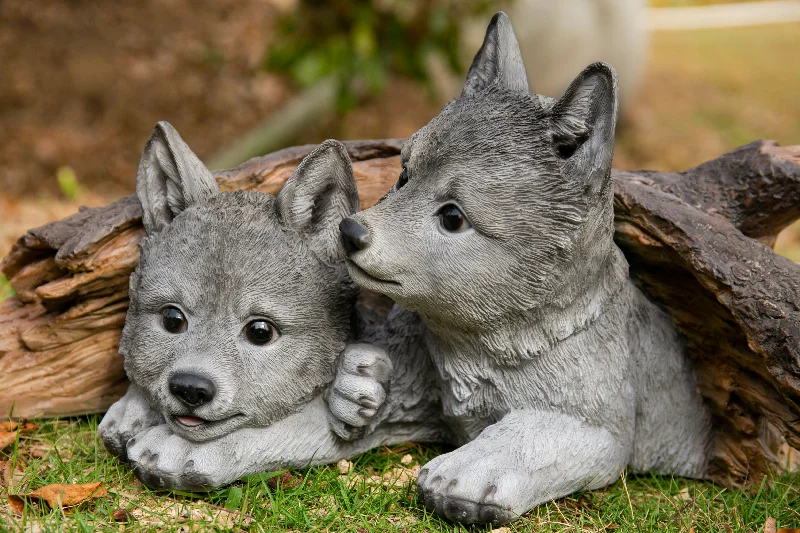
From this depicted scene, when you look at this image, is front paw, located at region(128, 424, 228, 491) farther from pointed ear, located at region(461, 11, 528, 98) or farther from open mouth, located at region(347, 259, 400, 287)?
pointed ear, located at region(461, 11, 528, 98)

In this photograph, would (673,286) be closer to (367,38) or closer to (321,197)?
(321,197)

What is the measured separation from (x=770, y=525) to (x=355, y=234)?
168 cm

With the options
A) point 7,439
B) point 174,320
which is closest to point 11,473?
point 7,439

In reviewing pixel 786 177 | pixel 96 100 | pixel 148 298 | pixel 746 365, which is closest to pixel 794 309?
pixel 746 365

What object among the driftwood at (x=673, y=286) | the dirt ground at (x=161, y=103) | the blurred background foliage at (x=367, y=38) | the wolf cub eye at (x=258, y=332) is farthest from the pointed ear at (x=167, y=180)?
the dirt ground at (x=161, y=103)

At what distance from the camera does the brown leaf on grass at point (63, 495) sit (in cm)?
257

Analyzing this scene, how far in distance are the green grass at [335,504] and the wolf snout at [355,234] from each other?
89 centimetres

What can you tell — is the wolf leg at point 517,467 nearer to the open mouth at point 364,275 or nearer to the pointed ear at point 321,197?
the open mouth at point 364,275

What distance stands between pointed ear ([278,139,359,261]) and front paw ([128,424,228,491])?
2.58 ft

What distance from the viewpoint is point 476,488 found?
8.05 ft

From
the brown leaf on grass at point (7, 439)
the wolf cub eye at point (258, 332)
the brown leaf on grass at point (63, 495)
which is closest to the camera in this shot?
the brown leaf on grass at point (63, 495)

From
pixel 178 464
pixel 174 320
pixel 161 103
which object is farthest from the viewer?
pixel 161 103

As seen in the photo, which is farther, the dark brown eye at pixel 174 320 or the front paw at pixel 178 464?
the dark brown eye at pixel 174 320

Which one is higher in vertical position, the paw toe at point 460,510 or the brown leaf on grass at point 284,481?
the brown leaf on grass at point 284,481
